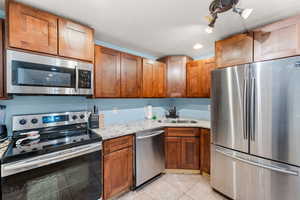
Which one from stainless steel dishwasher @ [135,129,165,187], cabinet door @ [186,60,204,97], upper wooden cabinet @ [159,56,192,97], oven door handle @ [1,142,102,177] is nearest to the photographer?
oven door handle @ [1,142,102,177]

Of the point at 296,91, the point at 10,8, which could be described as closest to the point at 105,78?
the point at 10,8

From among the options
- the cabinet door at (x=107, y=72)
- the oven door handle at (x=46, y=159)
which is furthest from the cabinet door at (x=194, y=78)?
the oven door handle at (x=46, y=159)

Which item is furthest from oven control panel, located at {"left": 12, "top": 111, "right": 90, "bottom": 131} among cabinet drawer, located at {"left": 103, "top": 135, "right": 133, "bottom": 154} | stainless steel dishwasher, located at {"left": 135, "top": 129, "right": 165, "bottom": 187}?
stainless steel dishwasher, located at {"left": 135, "top": 129, "right": 165, "bottom": 187}

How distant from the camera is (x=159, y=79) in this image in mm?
2857

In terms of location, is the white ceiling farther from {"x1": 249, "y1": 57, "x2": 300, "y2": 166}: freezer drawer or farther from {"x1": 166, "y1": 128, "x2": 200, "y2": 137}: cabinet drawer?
{"x1": 166, "y1": 128, "x2": 200, "y2": 137}: cabinet drawer

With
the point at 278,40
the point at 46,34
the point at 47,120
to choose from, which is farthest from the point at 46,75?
the point at 278,40

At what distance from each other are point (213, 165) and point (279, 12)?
2087 millimetres

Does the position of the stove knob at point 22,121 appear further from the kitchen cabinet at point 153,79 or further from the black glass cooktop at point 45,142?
the kitchen cabinet at point 153,79

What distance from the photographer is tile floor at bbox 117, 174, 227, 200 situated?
1.88m

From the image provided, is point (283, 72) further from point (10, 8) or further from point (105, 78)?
point (10, 8)

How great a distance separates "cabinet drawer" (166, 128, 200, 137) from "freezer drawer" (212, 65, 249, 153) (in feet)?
1.47

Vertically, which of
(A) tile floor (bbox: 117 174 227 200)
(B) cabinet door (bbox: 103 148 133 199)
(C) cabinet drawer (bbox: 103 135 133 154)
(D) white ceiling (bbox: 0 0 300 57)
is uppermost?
(D) white ceiling (bbox: 0 0 300 57)

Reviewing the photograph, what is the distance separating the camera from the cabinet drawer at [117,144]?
1700 mm

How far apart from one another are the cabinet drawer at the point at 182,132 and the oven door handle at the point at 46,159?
4.31 feet
